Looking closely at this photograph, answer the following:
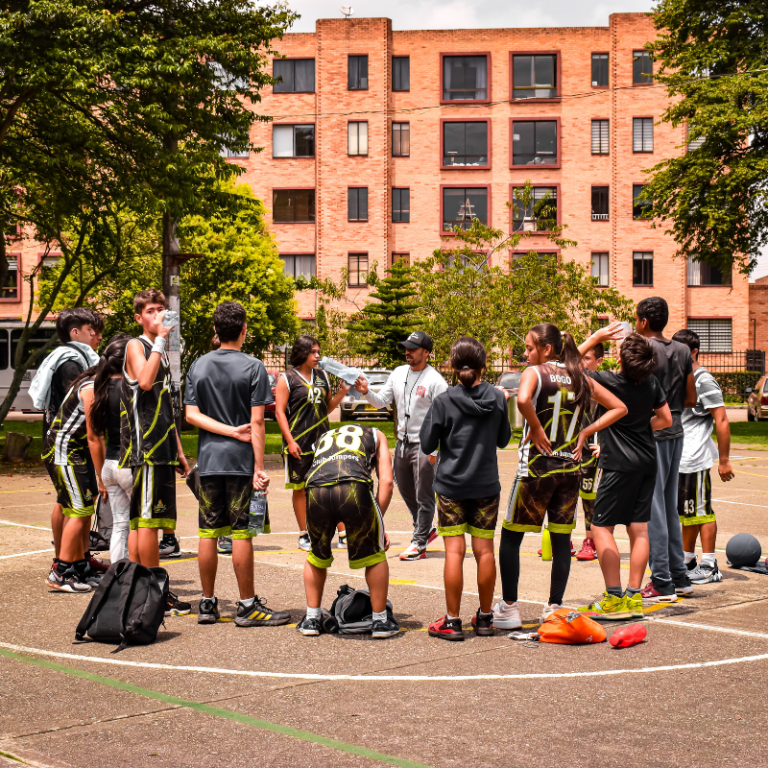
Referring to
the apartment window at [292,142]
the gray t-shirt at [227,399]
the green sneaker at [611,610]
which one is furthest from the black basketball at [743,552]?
the apartment window at [292,142]

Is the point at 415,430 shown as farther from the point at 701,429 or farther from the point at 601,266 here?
the point at 601,266

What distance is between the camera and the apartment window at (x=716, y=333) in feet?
178

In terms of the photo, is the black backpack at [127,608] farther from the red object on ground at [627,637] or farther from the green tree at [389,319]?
the green tree at [389,319]

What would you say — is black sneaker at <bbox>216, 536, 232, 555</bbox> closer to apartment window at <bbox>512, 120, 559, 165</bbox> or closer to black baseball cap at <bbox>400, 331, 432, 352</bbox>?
black baseball cap at <bbox>400, 331, 432, 352</bbox>

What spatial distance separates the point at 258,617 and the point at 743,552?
450 centimetres

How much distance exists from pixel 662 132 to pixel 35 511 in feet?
151

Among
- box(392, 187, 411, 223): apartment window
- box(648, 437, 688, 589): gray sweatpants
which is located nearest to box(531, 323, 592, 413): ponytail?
Answer: box(648, 437, 688, 589): gray sweatpants

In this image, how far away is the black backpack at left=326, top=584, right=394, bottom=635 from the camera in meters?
6.92

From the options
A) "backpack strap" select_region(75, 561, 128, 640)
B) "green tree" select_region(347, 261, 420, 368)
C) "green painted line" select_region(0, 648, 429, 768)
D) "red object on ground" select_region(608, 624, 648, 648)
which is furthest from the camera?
"green tree" select_region(347, 261, 420, 368)

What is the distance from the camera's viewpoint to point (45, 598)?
8.01m

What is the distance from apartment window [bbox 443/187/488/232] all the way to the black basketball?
1775 inches

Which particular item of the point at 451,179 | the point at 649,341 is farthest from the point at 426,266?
the point at 649,341

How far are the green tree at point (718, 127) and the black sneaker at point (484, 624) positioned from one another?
987 inches

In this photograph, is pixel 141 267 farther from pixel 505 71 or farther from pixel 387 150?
pixel 505 71
